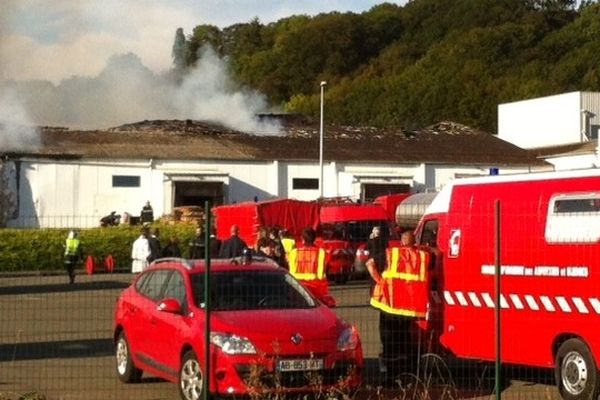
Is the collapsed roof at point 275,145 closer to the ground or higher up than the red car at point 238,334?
higher up

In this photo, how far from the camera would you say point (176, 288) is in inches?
540

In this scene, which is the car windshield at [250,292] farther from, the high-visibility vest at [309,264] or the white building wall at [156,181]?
the white building wall at [156,181]

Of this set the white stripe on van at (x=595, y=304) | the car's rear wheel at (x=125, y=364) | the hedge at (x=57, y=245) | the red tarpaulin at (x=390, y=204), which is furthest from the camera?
the hedge at (x=57, y=245)

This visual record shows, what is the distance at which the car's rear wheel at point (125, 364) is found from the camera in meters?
14.6

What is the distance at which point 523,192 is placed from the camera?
563 inches

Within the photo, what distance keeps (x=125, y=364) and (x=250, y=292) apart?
7.18 feet

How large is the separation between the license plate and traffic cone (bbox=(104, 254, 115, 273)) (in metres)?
32.4

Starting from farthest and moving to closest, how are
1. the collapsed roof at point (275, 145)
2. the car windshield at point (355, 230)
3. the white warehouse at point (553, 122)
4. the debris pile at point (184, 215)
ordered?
the white warehouse at point (553, 122) → the collapsed roof at point (275, 145) → the debris pile at point (184, 215) → the car windshield at point (355, 230)

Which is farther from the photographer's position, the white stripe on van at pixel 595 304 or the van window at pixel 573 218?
the van window at pixel 573 218

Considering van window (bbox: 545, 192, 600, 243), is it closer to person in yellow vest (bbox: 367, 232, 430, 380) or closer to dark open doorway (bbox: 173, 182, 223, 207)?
person in yellow vest (bbox: 367, 232, 430, 380)

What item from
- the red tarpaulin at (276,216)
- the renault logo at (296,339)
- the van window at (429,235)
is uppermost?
the red tarpaulin at (276,216)

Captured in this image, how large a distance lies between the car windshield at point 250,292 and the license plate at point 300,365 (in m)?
1.11

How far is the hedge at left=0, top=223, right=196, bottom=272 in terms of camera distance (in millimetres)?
45000

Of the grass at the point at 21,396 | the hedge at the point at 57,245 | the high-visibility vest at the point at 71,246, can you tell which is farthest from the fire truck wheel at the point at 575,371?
the hedge at the point at 57,245
